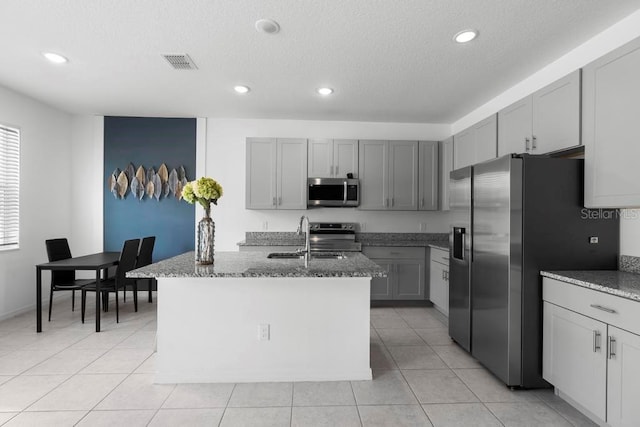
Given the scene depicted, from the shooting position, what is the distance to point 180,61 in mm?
3104

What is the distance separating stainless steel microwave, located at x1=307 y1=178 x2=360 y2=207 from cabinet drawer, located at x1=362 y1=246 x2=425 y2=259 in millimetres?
669

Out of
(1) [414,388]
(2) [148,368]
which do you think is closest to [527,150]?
(1) [414,388]

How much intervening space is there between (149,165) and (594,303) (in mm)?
Answer: 5147

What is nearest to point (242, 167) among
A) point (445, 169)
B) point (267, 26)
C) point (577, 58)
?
point (267, 26)

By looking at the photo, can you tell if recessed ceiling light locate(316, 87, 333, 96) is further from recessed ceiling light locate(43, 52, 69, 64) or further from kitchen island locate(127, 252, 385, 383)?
recessed ceiling light locate(43, 52, 69, 64)

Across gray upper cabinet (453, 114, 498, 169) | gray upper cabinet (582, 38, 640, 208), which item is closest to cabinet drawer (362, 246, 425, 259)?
gray upper cabinet (453, 114, 498, 169)

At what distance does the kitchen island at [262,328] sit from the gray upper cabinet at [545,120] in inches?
68.1

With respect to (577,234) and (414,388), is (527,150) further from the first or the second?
Answer: (414,388)

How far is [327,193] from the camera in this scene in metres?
4.73

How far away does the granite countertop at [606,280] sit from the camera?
1.83m

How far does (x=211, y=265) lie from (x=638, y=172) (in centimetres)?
273

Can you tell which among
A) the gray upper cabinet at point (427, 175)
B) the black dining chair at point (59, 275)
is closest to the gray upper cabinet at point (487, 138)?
the gray upper cabinet at point (427, 175)

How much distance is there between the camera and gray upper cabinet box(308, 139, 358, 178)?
4773mm

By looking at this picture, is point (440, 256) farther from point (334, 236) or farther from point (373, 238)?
point (334, 236)
